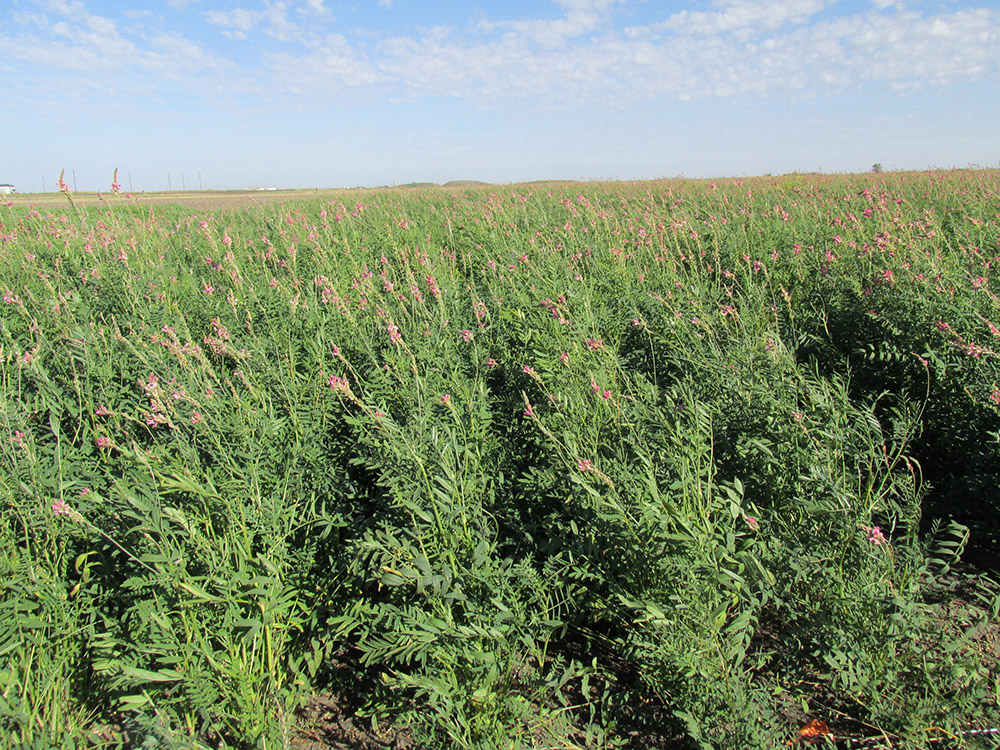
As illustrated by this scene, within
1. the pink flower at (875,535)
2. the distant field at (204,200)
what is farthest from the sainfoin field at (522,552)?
the distant field at (204,200)

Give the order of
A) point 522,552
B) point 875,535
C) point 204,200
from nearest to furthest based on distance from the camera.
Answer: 1. point 875,535
2. point 522,552
3. point 204,200

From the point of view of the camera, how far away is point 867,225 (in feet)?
17.4

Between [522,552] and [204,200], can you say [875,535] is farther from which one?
[204,200]

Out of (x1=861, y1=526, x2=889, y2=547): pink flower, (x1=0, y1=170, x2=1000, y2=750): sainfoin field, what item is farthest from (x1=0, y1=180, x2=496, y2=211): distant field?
(x1=861, y1=526, x2=889, y2=547): pink flower

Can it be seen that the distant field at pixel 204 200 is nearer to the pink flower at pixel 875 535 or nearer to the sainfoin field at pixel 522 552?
the sainfoin field at pixel 522 552

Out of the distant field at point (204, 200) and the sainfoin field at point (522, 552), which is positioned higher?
the distant field at point (204, 200)

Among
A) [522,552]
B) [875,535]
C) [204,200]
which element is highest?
[204,200]

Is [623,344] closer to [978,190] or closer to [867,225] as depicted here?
[867,225]

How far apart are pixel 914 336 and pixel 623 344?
5.36ft

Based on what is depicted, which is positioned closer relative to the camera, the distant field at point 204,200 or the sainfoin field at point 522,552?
the sainfoin field at point 522,552

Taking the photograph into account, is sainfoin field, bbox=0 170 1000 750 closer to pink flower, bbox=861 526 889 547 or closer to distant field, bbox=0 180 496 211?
pink flower, bbox=861 526 889 547

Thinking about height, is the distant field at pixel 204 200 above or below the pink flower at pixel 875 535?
above

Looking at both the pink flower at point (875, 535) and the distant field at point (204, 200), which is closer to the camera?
the pink flower at point (875, 535)

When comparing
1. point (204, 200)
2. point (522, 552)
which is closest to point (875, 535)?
point (522, 552)
